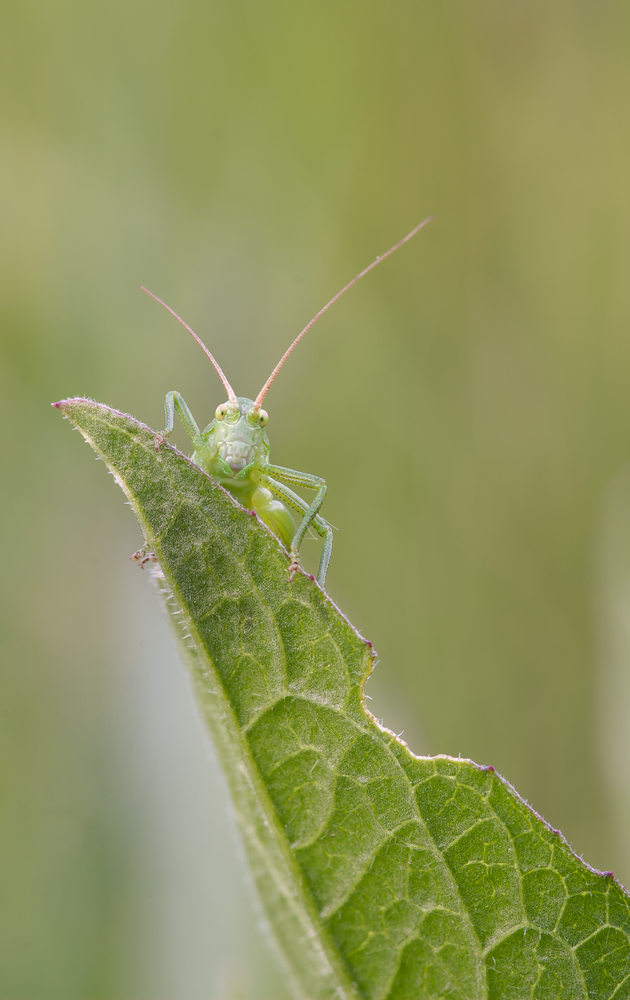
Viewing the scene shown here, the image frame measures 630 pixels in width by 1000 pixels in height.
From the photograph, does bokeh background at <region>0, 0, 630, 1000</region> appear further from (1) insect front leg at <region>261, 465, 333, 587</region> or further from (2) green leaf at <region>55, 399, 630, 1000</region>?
(2) green leaf at <region>55, 399, 630, 1000</region>

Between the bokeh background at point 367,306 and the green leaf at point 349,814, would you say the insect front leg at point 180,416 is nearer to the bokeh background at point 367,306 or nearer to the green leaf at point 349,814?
the bokeh background at point 367,306

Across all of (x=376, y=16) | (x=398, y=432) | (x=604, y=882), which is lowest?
(x=604, y=882)

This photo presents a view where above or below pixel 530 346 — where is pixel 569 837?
below

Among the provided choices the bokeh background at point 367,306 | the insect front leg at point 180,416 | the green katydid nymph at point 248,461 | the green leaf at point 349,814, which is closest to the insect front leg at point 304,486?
the green katydid nymph at point 248,461

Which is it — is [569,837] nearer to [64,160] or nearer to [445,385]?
[445,385]

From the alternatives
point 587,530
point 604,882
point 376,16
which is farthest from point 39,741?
point 376,16

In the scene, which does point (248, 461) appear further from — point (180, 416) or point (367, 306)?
point (367, 306)
